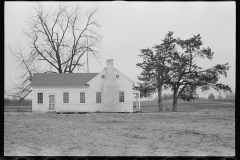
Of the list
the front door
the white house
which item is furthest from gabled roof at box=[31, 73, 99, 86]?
the front door

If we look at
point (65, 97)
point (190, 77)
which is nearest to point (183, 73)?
point (190, 77)

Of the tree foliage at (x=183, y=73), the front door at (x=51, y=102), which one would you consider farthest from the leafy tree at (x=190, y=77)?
the front door at (x=51, y=102)

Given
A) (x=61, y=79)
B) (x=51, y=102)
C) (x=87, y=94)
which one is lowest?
(x=51, y=102)

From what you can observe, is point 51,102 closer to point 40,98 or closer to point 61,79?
point 40,98

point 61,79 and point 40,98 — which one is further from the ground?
point 61,79

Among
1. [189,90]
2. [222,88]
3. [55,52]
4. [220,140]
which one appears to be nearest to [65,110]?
[55,52]

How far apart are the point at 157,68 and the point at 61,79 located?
9089mm

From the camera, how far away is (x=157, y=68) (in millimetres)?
29906

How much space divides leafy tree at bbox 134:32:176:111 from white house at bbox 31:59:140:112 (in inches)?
149

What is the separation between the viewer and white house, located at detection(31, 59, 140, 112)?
2584cm

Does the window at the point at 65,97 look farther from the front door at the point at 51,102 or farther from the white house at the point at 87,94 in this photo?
the front door at the point at 51,102

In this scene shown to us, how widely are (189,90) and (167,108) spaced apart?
10.3 feet

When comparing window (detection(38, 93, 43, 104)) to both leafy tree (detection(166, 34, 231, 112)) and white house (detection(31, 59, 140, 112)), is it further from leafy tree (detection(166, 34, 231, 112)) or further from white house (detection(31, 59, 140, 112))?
leafy tree (detection(166, 34, 231, 112))

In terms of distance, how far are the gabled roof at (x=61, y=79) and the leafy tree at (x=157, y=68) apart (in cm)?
509
